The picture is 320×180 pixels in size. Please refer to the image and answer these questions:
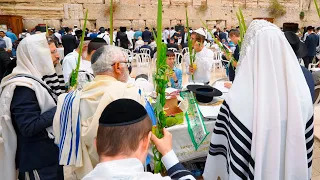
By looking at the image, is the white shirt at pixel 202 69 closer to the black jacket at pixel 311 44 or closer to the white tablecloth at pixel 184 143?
the white tablecloth at pixel 184 143

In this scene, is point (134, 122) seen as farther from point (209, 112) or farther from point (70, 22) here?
point (70, 22)

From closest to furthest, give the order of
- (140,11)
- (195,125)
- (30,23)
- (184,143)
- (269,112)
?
(269,112) < (195,125) < (184,143) < (30,23) < (140,11)

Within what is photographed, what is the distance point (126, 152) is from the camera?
3.06 ft

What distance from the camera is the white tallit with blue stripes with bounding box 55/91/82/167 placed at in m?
1.63

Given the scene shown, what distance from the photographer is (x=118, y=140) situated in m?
0.93

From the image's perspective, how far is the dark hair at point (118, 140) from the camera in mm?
927

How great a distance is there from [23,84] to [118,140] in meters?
1.22

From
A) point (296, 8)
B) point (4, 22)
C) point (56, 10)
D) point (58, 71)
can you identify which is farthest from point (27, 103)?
point (296, 8)

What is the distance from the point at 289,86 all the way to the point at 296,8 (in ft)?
80.2

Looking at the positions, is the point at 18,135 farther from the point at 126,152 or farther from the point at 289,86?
the point at 289,86

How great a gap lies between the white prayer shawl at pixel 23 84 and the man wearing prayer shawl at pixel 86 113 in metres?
0.29

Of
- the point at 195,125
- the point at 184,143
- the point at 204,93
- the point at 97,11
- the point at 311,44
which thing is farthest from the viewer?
the point at 97,11

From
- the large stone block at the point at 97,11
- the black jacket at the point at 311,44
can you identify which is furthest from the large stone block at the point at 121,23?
the black jacket at the point at 311,44

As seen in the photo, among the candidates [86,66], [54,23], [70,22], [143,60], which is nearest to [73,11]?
[70,22]
